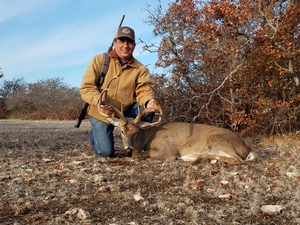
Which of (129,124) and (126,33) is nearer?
(129,124)

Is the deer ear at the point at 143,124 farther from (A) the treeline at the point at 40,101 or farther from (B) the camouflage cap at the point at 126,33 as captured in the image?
(A) the treeline at the point at 40,101

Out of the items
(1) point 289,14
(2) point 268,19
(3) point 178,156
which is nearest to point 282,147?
(3) point 178,156

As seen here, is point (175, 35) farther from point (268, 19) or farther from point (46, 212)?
point (46, 212)

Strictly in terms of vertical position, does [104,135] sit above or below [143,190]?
above

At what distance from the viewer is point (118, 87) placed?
6508mm

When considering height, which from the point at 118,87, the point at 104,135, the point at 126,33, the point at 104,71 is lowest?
the point at 104,135

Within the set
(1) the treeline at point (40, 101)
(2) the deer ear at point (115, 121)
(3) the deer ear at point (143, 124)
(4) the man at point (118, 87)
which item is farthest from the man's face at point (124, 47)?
(1) the treeline at point (40, 101)

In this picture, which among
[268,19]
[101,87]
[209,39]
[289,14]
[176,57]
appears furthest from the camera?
[176,57]

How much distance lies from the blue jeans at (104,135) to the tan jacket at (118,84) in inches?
4.5

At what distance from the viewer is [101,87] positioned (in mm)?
6508

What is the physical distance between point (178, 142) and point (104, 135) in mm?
1423

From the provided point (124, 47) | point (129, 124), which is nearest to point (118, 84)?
point (124, 47)

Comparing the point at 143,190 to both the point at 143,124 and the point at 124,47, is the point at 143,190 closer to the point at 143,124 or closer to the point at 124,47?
the point at 143,124

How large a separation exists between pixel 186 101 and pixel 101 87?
13.0ft
